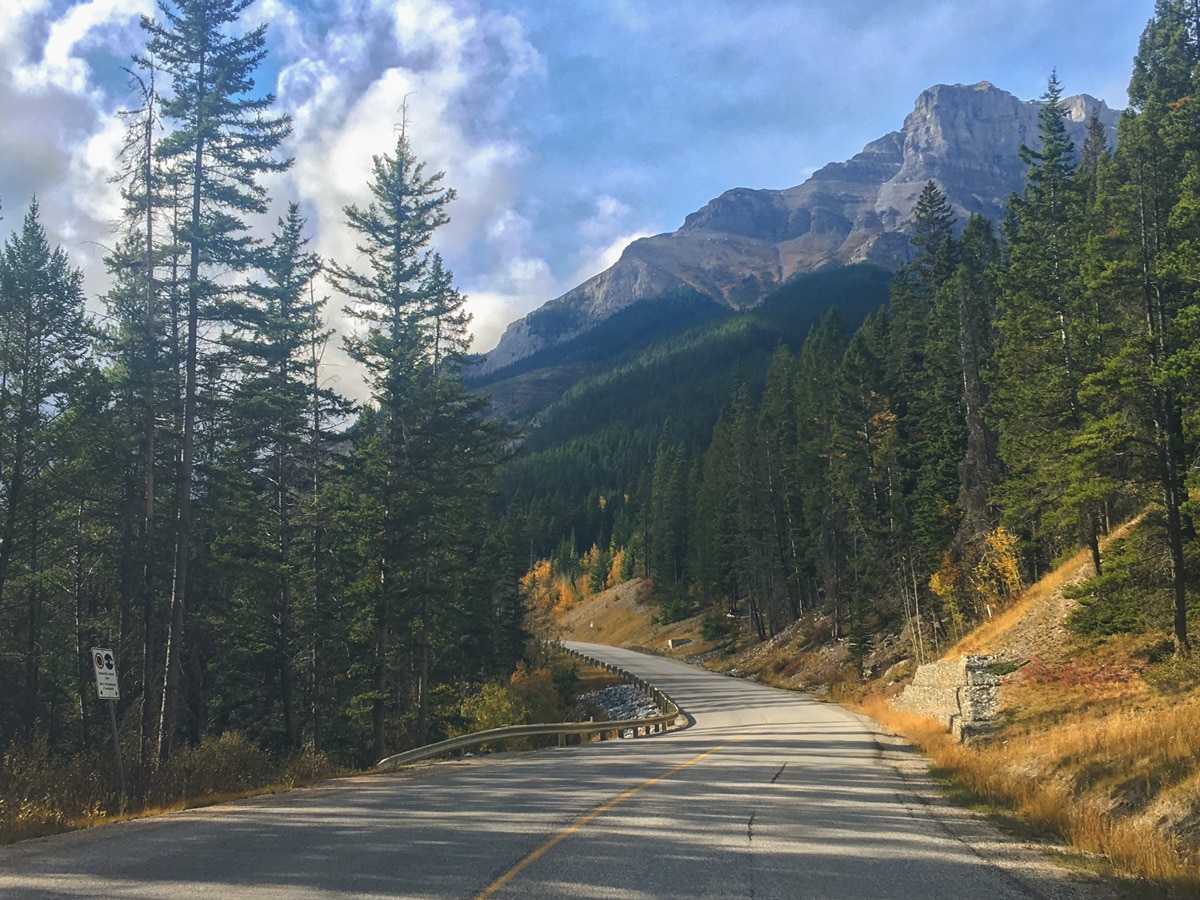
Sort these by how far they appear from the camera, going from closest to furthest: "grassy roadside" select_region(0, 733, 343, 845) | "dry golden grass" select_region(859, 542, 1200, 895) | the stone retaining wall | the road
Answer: the road, "dry golden grass" select_region(859, 542, 1200, 895), "grassy roadside" select_region(0, 733, 343, 845), the stone retaining wall

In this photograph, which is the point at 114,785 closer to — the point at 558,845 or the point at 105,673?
the point at 105,673

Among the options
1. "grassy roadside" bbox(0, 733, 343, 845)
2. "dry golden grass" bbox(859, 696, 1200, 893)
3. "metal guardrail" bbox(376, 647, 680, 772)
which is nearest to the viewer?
"dry golden grass" bbox(859, 696, 1200, 893)

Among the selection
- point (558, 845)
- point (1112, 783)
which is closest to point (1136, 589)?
point (1112, 783)

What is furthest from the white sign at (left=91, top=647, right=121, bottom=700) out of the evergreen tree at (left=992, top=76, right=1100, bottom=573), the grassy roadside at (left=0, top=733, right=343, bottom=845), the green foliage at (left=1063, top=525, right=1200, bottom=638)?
the evergreen tree at (left=992, top=76, right=1100, bottom=573)

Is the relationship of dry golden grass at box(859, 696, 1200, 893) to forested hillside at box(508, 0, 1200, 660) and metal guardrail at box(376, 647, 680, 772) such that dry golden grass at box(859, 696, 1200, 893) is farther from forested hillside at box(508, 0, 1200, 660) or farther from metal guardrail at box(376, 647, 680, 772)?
metal guardrail at box(376, 647, 680, 772)

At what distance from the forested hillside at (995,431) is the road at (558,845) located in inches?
426

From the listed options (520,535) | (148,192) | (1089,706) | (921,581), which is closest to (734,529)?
(520,535)

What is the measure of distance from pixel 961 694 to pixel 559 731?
11461mm

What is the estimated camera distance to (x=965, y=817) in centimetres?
1023

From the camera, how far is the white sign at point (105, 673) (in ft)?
34.6

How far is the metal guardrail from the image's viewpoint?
17.3 metres

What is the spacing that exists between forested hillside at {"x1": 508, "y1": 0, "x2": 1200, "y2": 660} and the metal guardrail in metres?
11.9

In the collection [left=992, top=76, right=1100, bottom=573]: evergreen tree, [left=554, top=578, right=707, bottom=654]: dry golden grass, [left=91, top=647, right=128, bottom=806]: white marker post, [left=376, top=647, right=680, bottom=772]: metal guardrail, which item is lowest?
[left=554, top=578, right=707, bottom=654]: dry golden grass

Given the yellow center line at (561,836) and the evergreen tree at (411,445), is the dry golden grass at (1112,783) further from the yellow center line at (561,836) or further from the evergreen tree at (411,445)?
the evergreen tree at (411,445)
